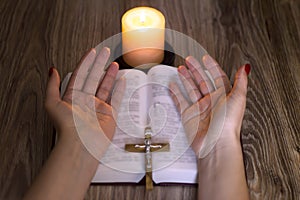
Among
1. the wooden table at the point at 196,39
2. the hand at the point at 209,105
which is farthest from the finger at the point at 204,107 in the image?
the wooden table at the point at 196,39

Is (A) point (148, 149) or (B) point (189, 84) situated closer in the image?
(A) point (148, 149)

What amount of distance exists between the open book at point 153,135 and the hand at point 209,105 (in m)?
0.02

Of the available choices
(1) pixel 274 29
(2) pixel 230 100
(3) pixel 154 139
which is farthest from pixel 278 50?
(3) pixel 154 139

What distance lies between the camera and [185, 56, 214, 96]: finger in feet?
2.68

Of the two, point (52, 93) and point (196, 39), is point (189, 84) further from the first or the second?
point (52, 93)

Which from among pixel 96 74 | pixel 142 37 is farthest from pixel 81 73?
pixel 142 37

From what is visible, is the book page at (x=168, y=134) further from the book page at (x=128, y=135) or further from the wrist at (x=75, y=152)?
the wrist at (x=75, y=152)

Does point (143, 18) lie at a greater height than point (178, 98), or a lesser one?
greater

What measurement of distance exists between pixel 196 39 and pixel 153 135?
0.33 m

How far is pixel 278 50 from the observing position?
3.14ft

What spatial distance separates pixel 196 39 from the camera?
96cm

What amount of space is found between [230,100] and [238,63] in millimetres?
188

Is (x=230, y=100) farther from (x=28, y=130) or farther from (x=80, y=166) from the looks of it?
(x=28, y=130)

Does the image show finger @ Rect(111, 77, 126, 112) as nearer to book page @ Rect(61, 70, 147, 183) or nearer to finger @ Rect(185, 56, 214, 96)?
book page @ Rect(61, 70, 147, 183)
